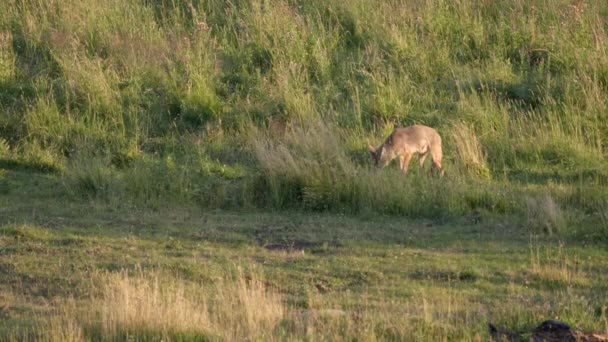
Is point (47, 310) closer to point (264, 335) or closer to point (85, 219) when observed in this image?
point (264, 335)

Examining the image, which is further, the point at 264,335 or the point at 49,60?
the point at 49,60

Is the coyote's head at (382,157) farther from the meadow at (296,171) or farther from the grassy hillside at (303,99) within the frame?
the meadow at (296,171)

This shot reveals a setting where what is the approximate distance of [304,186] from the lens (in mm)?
14352

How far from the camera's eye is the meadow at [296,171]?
9.47 metres

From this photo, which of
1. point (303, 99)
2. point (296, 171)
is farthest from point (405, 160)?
point (303, 99)

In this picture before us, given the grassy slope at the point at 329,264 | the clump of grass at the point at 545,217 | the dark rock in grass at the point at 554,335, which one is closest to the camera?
the dark rock in grass at the point at 554,335

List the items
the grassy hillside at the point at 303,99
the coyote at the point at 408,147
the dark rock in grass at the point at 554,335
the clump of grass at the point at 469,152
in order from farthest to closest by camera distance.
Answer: the clump of grass at the point at 469,152 < the coyote at the point at 408,147 < the grassy hillside at the point at 303,99 < the dark rock in grass at the point at 554,335

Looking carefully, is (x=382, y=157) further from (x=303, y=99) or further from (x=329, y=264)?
(x=329, y=264)

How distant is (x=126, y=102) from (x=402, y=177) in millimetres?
6101

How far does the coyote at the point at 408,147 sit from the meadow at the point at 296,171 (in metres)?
0.26

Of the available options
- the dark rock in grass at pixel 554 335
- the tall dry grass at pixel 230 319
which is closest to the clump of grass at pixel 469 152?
the tall dry grass at pixel 230 319

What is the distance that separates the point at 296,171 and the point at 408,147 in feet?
6.97

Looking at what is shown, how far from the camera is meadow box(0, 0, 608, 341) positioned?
31.1ft

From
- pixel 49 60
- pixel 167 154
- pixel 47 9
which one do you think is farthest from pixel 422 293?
pixel 47 9
